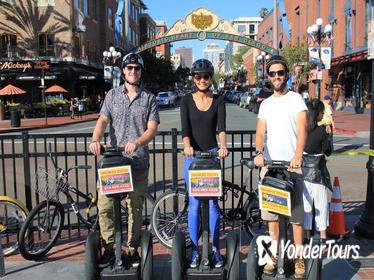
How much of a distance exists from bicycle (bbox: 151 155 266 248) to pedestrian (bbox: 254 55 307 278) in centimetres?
125

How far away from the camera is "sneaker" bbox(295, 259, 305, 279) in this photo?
3.98 m

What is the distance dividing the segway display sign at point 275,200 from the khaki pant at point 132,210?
1153 mm

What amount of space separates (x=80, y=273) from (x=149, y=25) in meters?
102

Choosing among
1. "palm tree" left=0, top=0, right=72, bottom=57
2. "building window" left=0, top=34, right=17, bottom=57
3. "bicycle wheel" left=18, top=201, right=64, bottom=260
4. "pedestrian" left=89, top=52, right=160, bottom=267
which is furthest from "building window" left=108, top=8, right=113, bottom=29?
"pedestrian" left=89, top=52, right=160, bottom=267

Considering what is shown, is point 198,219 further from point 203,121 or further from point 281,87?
point 281,87

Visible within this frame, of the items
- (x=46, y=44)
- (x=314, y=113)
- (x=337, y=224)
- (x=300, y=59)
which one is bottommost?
(x=337, y=224)

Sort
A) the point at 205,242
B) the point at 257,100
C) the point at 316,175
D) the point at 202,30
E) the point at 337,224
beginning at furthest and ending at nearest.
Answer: the point at 202,30
the point at 257,100
the point at 337,224
the point at 316,175
the point at 205,242

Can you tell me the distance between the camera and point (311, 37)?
26734 millimetres

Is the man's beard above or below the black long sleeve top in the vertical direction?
above

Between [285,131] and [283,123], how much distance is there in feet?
0.24

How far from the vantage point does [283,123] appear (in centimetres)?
410

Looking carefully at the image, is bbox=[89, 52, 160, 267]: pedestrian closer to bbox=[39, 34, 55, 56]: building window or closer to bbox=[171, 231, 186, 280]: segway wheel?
bbox=[171, 231, 186, 280]: segway wheel

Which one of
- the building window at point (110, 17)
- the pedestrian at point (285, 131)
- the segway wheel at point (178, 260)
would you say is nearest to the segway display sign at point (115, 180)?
the segway wheel at point (178, 260)

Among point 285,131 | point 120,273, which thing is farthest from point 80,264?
point 285,131
